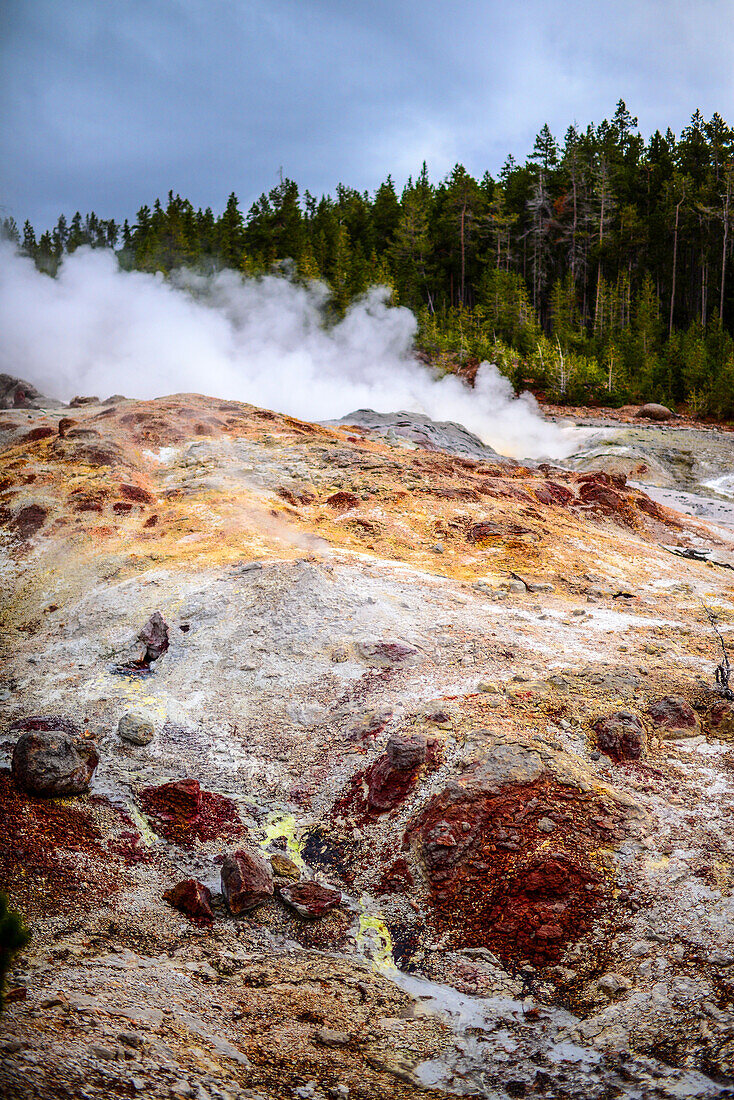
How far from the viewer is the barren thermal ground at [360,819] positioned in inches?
132

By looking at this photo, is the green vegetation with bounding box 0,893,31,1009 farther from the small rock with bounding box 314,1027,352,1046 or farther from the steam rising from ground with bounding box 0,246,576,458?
the steam rising from ground with bounding box 0,246,576,458

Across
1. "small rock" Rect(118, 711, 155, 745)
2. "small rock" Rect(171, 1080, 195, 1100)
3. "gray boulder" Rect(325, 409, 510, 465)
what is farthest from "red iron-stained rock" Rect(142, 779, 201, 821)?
"gray boulder" Rect(325, 409, 510, 465)

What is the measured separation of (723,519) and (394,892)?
1457cm

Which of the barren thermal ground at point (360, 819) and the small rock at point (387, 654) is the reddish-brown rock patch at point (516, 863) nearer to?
the barren thermal ground at point (360, 819)

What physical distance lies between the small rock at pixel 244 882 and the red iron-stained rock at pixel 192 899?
0.14 metres

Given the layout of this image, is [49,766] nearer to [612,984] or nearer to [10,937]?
[10,937]

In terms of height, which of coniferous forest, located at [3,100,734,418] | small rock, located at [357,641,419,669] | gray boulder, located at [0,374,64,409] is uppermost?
coniferous forest, located at [3,100,734,418]

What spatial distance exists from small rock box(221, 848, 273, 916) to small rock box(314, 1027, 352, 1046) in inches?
44.8

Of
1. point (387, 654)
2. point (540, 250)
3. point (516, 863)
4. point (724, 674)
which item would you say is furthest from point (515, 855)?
point (540, 250)

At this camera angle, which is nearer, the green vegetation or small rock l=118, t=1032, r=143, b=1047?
the green vegetation

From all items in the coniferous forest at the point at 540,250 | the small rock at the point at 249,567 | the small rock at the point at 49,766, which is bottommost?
the small rock at the point at 49,766

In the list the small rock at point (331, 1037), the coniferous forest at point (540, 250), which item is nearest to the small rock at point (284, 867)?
the small rock at point (331, 1037)

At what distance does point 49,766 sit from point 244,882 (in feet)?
6.65

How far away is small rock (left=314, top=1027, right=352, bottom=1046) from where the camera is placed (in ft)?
11.4
